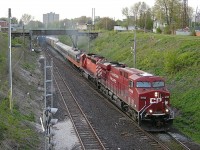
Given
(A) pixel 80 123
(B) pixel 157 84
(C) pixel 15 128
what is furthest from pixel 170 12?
(C) pixel 15 128

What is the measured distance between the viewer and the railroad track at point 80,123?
18953 mm

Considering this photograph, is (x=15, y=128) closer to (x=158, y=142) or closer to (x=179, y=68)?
(x=158, y=142)

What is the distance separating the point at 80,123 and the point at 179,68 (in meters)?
14.1

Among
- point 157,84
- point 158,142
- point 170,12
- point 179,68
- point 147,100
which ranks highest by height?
point 170,12

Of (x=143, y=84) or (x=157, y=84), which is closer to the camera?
(x=143, y=84)

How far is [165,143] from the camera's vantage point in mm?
19234

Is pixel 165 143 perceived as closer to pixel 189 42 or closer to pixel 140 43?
pixel 189 42

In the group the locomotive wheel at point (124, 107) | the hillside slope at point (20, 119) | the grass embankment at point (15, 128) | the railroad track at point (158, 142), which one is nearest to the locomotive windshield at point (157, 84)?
the railroad track at point (158, 142)

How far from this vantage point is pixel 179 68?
33.5 metres

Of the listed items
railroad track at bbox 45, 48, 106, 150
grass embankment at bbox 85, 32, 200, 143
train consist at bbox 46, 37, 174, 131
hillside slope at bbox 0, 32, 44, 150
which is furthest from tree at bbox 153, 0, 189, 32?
train consist at bbox 46, 37, 174, 131

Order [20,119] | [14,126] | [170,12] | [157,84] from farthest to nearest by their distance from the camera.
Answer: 1. [170,12]
2. [157,84]
3. [20,119]
4. [14,126]

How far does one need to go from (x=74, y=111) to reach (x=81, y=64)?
2177 cm

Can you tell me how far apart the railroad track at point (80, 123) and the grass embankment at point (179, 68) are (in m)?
5.84

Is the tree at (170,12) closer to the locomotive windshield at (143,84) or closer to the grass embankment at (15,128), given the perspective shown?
the locomotive windshield at (143,84)
